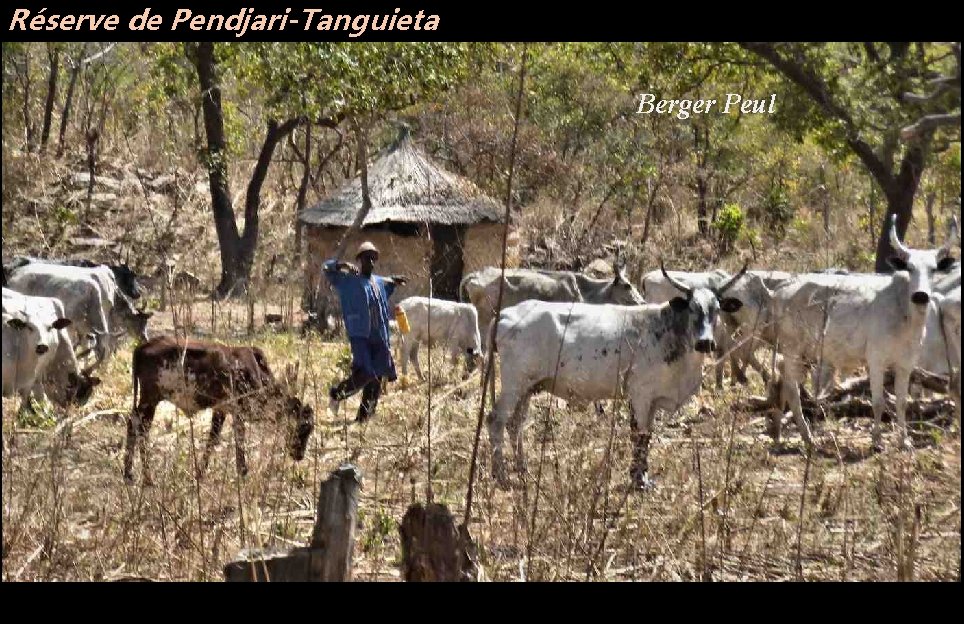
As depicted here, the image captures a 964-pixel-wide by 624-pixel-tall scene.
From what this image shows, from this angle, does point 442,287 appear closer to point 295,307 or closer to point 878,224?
point 295,307

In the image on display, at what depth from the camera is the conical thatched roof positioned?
18.4 metres

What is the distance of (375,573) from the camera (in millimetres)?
5723

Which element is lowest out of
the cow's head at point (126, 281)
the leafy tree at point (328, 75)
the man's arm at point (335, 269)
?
the cow's head at point (126, 281)

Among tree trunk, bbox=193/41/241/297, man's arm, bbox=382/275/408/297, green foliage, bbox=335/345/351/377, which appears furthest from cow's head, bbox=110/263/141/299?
tree trunk, bbox=193/41/241/297

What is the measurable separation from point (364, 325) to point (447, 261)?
8654 millimetres

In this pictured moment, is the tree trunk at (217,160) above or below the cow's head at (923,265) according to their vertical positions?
above

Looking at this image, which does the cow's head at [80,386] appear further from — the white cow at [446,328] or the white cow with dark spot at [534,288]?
the white cow with dark spot at [534,288]

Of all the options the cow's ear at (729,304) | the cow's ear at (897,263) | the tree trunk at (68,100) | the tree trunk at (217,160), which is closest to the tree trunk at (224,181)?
the tree trunk at (217,160)

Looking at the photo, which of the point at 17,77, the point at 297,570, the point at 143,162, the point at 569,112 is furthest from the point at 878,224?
the point at 297,570

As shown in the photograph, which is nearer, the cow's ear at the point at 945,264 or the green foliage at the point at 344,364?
the cow's ear at the point at 945,264

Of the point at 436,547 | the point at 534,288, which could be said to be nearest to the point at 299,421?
the point at 436,547

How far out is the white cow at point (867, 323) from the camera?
885 centimetres

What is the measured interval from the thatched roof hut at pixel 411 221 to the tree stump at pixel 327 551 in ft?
45.0

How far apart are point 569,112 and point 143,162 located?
26.5 feet
